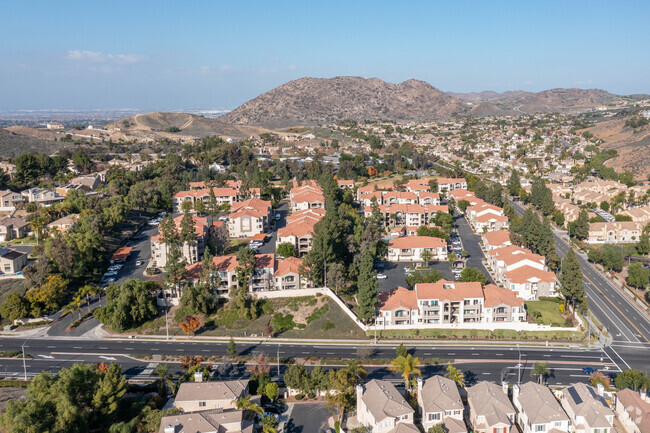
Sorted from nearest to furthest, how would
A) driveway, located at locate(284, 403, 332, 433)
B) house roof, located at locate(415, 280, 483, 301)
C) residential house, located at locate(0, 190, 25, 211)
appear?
driveway, located at locate(284, 403, 332, 433), house roof, located at locate(415, 280, 483, 301), residential house, located at locate(0, 190, 25, 211)

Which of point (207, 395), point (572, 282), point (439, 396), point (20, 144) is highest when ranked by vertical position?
point (20, 144)

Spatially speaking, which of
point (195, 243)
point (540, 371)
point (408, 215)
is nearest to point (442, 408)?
point (540, 371)

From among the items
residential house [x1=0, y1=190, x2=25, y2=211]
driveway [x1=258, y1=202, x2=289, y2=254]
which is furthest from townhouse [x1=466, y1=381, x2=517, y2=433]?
residential house [x1=0, y1=190, x2=25, y2=211]

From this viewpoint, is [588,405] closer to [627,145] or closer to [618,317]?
[618,317]

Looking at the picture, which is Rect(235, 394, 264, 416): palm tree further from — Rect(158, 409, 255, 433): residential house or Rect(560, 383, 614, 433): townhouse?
Rect(560, 383, 614, 433): townhouse

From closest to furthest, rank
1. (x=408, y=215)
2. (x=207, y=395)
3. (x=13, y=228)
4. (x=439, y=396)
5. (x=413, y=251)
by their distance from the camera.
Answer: (x=439, y=396), (x=207, y=395), (x=413, y=251), (x=13, y=228), (x=408, y=215)
